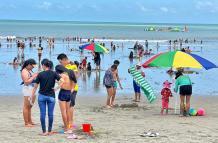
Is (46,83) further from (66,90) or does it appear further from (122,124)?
(122,124)

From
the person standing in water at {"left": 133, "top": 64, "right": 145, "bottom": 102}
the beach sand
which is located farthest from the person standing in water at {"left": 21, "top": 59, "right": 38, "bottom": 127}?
the person standing in water at {"left": 133, "top": 64, "right": 145, "bottom": 102}

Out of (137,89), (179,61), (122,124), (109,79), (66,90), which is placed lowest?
(122,124)

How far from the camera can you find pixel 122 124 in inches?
483

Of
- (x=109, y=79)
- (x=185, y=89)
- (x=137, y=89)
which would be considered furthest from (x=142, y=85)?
(x=185, y=89)

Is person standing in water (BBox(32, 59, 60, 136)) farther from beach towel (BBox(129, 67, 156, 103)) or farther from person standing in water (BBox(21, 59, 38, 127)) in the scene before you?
beach towel (BBox(129, 67, 156, 103))

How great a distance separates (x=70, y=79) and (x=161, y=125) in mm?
2956

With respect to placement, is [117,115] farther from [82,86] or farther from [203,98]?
[82,86]

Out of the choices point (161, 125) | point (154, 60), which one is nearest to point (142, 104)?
point (154, 60)

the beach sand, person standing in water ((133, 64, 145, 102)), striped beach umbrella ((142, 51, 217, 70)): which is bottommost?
the beach sand

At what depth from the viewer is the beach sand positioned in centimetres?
1027

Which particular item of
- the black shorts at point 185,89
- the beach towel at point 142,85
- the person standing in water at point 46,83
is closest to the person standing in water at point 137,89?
the beach towel at point 142,85

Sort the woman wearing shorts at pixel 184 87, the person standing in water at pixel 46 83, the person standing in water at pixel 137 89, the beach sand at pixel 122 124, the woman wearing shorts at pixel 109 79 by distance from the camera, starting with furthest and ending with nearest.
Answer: the person standing in water at pixel 137 89
the woman wearing shorts at pixel 109 79
the woman wearing shorts at pixel 184 87
the beach sand at pixel 122 124
the person standing in water at pixel 46 83

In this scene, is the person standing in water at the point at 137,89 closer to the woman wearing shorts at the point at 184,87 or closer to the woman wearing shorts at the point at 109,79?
the woman wearing shorts at the point at 109,79

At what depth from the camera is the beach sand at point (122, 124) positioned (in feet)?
33.7
